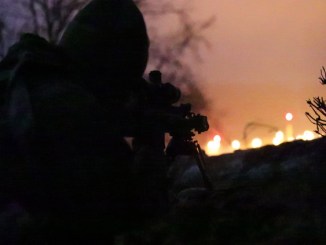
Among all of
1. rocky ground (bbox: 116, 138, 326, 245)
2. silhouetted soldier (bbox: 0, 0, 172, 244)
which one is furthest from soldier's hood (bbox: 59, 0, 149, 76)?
rocky ground (bbox: 116, 138, 326, 245)

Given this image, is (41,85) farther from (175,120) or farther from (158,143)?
(175,120)

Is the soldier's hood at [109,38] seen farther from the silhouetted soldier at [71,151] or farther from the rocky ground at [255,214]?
the rocky ground at [255,214]

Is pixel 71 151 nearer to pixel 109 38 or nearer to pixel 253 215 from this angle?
pixel 109 38

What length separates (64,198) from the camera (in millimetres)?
840

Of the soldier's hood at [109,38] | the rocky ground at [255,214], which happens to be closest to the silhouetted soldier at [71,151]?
the soldier's hood at [109,38]

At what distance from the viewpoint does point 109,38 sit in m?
1.07

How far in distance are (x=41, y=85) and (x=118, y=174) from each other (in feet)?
0.58

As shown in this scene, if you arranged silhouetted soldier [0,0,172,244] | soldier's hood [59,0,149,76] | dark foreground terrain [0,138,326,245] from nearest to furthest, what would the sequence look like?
silhouetted soldier [0,0,172,244], soldier's hood [59,0,149,76], dark foreground terrain [0,138,326,245]

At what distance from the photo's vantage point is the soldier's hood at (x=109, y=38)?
1.05m

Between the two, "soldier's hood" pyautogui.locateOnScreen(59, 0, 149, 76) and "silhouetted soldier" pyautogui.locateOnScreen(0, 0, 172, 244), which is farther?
"soldier's hood" pyautogui.locateOnScreen(59, 0, 149, 76)

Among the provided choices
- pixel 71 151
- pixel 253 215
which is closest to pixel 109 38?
pixel 71 151

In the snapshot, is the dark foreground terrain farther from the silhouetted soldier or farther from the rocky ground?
the silhouetted soldier

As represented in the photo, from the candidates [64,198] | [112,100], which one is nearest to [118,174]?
[64,198]

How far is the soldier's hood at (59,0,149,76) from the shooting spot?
105cm
